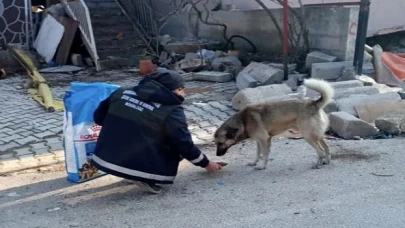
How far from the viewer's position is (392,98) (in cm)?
727

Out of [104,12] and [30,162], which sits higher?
[104,12]

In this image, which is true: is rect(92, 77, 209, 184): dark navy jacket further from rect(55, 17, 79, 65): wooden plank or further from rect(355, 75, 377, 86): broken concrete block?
rect(55, 17, 79, 65): wooden plank

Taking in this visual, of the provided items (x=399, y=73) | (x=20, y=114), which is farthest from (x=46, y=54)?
(x=399, y=73)

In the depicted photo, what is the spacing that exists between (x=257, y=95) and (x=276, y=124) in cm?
213

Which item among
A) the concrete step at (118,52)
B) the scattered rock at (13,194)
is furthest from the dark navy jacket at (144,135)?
the concrete step at (118,52)

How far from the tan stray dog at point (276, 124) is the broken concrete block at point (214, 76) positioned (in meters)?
4.69

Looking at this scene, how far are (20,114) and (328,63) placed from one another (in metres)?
4.78

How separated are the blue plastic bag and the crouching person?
1.10 feet

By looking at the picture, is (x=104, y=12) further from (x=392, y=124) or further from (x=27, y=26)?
(x=392, y=124)

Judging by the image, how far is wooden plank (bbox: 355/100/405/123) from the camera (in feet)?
23.0

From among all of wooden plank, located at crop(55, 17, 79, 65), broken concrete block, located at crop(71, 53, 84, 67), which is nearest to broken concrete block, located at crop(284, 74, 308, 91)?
broken concrete block, located at crop(71, 53, 84, 67)

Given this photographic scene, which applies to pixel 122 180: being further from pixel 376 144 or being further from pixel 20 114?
pixel 20 114

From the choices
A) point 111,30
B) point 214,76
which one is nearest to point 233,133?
point 214,76

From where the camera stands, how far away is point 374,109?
23.2 ft
